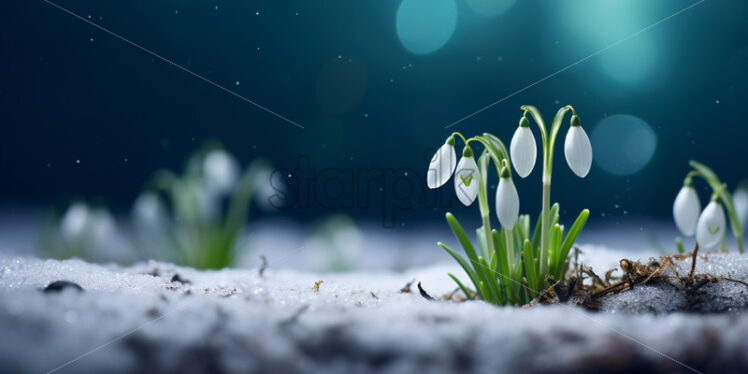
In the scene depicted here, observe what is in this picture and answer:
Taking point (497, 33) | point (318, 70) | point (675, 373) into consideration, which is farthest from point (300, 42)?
point (675, 373)

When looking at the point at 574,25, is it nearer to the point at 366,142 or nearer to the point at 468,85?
the point at 468,85

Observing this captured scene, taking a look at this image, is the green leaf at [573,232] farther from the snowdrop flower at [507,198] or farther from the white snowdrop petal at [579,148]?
the snowdrop flower at [507,198]

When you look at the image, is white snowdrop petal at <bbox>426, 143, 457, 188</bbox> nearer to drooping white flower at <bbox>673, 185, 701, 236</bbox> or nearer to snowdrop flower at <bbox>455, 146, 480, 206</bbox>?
snowdrop flower at <bbox>455, 146, 480, 206</bbox>

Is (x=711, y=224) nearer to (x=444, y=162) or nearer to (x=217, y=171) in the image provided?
(x=444, y=162)

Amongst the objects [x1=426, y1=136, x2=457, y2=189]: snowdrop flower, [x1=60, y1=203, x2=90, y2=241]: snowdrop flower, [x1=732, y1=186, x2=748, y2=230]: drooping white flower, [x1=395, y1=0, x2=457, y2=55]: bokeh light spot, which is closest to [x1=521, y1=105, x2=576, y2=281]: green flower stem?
[x1=426, y1=136, x2=457, y2=189]: snowdrop flower

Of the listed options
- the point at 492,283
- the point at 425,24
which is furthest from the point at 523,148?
the point at 425,24

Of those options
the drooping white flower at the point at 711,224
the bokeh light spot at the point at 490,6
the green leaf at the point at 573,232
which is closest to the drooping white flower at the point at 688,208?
the drooping white flower at the point at 711,224
